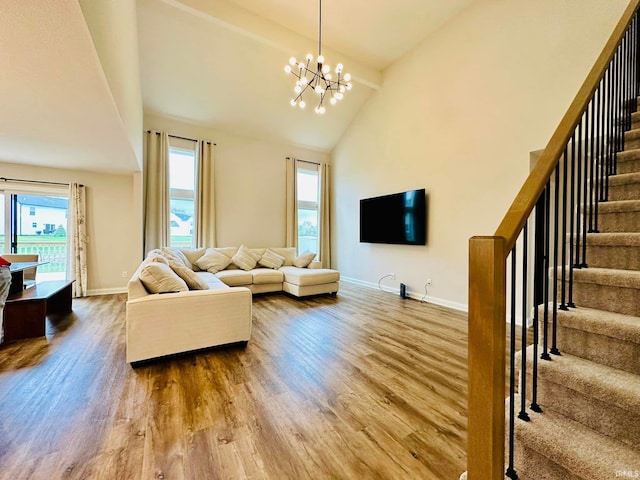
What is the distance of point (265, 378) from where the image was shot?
2.29m

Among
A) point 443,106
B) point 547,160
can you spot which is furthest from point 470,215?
point 547,160

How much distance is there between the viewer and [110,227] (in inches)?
210

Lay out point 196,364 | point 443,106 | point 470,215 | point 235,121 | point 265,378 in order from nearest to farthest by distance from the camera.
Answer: point 265,378 → point 196,364 → point 470,215 → point 443,106 → point 235,121

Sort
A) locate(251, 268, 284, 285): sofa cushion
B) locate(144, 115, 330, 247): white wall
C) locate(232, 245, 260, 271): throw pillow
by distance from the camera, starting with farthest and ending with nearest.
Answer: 1. locate(144, 115, 330, 247): white wall
2. locate(232, 245, 260, 271): throw pillow
3. locate(251, 268, 284, 285): sofa cushion

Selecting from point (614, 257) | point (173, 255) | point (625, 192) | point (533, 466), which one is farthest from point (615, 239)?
point (173, 255)

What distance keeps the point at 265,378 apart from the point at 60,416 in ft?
4.40

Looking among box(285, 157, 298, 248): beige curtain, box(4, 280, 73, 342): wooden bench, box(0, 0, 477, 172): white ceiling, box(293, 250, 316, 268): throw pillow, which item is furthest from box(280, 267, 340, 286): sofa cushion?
box(4, 280, 73, 342): wooden bench

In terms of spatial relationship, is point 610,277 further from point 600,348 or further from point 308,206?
point 308,206

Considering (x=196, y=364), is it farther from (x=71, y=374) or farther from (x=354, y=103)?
(x=354, y=103)

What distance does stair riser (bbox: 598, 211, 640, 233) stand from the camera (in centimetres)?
174

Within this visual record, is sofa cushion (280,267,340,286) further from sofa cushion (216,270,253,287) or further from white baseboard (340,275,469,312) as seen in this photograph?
white baseboard (340,275,469,312)

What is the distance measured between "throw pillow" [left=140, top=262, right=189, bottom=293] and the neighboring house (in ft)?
13.1

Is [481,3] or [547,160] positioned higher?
[481,3]

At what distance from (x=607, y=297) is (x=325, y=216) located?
20.4 ft
